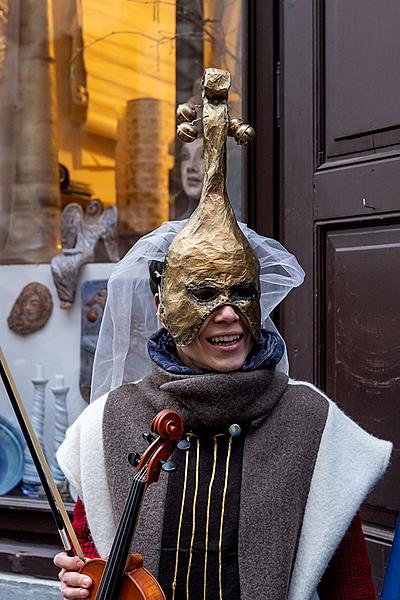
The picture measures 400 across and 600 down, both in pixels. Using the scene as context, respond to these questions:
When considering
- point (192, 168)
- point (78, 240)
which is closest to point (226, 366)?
point (192, 168)

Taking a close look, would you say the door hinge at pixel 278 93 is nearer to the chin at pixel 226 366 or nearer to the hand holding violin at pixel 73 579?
the chin at pixel 226 366

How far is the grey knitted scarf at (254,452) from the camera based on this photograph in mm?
1792

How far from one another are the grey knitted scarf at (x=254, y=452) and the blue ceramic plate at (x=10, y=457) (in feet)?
6.21

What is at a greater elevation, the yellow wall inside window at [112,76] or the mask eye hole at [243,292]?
the yellow wall inside window at [112,76]

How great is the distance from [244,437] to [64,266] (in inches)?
81.1

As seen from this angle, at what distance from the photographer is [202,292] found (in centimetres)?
187

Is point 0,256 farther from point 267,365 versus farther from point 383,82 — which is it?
point 267,365

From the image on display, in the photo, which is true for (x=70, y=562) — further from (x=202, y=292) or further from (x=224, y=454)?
(x=202, y=292)

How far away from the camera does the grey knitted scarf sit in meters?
1.79

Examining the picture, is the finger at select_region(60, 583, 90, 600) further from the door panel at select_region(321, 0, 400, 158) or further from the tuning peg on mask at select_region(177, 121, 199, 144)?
the door panel at select_region(321, 0, 400, 158)

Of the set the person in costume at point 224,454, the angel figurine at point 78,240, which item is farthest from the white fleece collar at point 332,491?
the angel figurine at point 78,240

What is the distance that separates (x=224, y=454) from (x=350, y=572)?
1.15 ft

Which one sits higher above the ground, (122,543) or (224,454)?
(224,454)

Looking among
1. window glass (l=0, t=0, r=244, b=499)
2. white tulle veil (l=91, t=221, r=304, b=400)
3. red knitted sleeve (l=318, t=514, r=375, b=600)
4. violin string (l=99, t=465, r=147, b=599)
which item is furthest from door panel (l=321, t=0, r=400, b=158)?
violin string (l=99, t=465, r=147, b=599)
